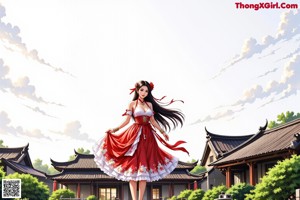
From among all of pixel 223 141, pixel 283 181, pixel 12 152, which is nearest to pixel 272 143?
pixel 283 181

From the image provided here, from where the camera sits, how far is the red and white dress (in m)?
8.19

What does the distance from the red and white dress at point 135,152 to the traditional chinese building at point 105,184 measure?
98.4ft

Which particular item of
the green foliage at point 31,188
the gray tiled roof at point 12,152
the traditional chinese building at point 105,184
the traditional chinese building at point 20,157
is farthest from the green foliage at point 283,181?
the gray tiled roof at point 12,152

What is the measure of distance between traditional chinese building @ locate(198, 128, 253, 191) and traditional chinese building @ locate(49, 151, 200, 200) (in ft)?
3.11

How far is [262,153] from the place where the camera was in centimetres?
2120

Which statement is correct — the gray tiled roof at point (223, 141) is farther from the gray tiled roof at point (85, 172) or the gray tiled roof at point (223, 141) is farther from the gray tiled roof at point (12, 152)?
the gray tiled roof at point (12, 152)

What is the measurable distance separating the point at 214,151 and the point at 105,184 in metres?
9.67

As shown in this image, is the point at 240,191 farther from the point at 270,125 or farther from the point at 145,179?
the point at 270,125

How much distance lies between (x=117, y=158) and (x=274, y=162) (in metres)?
16.0

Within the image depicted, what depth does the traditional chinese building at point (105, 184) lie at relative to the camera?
1505 inches

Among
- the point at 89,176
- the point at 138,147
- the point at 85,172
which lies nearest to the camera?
the point at 138,147

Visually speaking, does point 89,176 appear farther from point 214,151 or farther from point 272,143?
point 272,143

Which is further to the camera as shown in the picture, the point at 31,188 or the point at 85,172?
the point at 85,172

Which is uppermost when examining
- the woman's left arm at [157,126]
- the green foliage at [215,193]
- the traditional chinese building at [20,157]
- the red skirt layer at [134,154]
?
the traditional chinese building at [20,157]
